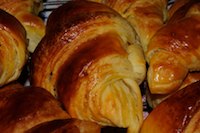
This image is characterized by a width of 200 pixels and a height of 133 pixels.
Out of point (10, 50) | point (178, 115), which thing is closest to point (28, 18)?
point (10, 50)

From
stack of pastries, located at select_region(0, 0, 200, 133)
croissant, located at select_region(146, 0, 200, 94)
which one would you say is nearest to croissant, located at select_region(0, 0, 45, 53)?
stack of pastries, located at select_region(0, 0, 200, 133)

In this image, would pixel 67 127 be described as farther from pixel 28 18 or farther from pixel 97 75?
pixel 28 18

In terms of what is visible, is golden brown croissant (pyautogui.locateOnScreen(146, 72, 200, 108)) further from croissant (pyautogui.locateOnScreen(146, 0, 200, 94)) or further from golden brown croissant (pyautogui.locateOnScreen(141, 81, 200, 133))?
golden brown croissant (pyautogui.locateOnScreen(141, 81, 200, 133))

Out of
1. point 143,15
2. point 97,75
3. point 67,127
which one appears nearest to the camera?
point 67,127

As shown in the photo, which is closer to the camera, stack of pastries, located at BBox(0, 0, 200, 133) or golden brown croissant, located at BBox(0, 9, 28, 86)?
stack of pastries, located at BBox(0, 0, 200, 133)

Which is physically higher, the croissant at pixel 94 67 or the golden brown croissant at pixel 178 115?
the croissant at pixel 94 67

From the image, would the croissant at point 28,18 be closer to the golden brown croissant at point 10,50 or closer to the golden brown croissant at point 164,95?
the golden brown croissant at point 10,50

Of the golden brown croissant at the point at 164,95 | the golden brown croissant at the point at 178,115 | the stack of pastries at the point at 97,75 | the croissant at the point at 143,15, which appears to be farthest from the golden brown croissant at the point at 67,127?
the croissant at the point at 143,15
